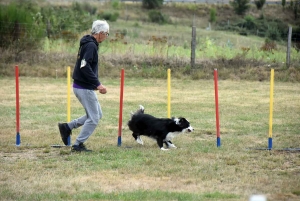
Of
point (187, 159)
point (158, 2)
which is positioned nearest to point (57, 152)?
point (187, 159)

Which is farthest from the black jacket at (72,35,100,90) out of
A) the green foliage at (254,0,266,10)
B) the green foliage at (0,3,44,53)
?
the green foliage at (254,0,266,10)

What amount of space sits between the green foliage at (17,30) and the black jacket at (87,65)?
40.4 ft

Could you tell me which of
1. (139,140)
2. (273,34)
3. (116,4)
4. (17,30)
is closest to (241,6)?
(116,4)

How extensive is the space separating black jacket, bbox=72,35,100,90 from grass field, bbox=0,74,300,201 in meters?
1.06

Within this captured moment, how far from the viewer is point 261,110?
13.9 m

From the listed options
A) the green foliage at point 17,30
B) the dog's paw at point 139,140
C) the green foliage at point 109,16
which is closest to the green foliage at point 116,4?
the green foliage at point 109,16

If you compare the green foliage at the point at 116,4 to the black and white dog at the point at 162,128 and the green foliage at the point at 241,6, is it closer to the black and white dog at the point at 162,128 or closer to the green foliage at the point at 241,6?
the green foliage at the point at 241,6

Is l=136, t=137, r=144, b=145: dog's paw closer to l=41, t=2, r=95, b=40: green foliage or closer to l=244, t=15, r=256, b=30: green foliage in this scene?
l=41, t=2, r=95, b=40: green foliage

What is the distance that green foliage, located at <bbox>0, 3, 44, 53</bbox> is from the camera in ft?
66.4

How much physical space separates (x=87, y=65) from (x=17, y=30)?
41.9ft

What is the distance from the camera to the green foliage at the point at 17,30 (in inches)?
797

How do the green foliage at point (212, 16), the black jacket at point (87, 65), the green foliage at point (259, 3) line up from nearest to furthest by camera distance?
the black jacket at point (87, 65)
the green foliage at point (212, 16)
the green foliage at point (259, 3)

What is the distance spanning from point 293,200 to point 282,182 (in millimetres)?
722

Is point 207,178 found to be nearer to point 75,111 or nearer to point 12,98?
point 75,111
